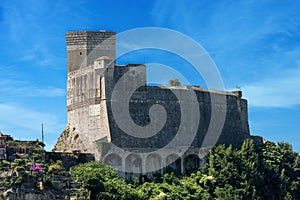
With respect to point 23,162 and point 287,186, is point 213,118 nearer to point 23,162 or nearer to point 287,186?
point 287,186

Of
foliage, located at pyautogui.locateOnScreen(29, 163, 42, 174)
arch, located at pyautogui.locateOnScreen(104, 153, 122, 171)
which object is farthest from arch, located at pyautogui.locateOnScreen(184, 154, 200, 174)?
foliage, located at pyautogui.locateOnScreen(29, 163, 42, 174)

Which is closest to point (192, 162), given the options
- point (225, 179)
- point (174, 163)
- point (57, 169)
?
point (174, 163)

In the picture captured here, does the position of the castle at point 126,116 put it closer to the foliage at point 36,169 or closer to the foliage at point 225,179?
the foliage at point 225,179

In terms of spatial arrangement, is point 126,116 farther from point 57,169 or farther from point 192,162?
point 57,169

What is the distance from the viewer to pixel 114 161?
183ft

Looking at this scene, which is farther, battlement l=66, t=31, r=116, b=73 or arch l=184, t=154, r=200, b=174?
battlement l=66, t=31, r=116, b=73

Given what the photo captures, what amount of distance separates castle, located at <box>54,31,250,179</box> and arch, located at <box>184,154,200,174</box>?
0.26 ft

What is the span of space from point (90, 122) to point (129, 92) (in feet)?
12.8

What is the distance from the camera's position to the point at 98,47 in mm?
61031

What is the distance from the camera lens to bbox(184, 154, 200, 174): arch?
59781 mm

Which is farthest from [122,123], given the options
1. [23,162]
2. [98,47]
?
[23,162]

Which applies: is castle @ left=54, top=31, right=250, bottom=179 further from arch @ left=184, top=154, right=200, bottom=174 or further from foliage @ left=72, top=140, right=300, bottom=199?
foliage @ left=72, top=140, right=300, bottom=199

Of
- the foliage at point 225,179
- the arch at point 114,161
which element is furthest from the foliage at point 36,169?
the arch at point 114,161

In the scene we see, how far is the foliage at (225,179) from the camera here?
51.5 meters
